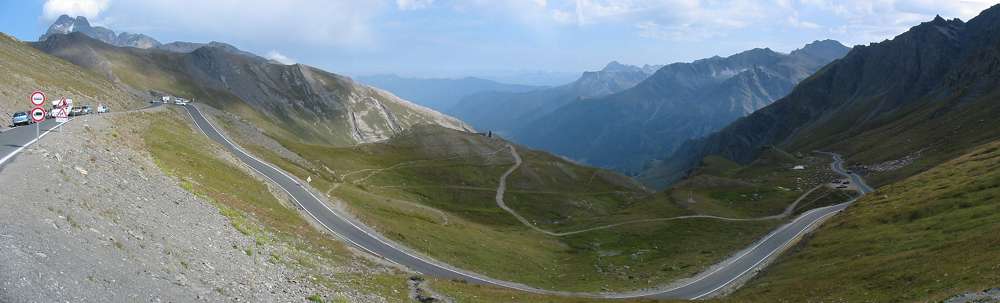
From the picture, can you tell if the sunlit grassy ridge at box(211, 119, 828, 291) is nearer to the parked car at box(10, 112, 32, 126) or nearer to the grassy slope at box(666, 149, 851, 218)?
the grassy slope at box(666, 149, 851, 218)

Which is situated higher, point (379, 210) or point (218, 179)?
point (218, 179)

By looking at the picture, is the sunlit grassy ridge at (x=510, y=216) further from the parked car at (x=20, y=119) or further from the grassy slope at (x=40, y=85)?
the parked car at (x=20, y=119)

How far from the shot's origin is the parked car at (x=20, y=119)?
191 ft

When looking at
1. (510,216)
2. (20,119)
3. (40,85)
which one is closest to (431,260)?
(20,119)

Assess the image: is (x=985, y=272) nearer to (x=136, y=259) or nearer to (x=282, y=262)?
(x=282, y=262)

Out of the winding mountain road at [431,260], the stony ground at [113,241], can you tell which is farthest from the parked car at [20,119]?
the winding mountain road at [431,260]

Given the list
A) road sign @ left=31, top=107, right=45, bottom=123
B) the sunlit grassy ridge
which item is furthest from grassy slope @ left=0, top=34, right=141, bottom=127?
the sunlit grassy ridge

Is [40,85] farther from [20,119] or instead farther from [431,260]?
[431,260]

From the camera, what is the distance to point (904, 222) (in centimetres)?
6438

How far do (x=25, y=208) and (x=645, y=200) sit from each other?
12306 cm

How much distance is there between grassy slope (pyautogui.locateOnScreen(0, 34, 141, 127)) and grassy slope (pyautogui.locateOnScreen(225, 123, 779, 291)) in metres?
30.8

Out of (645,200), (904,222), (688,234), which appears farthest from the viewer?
(645,200)

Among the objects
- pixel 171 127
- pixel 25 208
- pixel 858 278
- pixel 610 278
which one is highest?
pixel 171 127

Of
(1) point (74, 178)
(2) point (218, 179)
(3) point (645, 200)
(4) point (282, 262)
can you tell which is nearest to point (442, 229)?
(2) point (218, 179)
